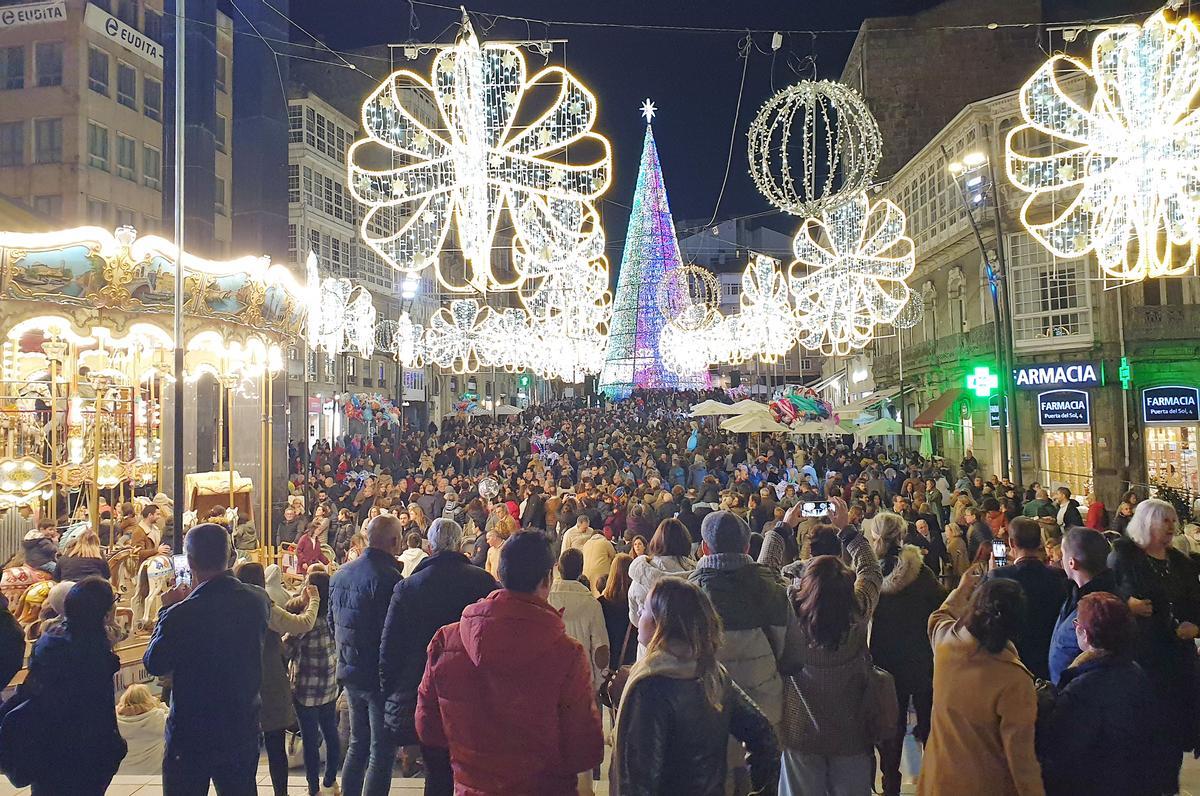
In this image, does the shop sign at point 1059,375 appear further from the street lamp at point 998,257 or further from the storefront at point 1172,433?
the street lamp at point 998,257

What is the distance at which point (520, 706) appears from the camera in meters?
2.97

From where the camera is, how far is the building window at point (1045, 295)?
2280cm

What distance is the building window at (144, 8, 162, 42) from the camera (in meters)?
29.5

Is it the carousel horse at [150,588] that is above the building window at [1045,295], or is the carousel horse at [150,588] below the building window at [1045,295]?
below

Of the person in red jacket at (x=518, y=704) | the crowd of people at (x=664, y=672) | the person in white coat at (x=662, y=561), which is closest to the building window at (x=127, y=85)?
the crowd of people at (x=664, y=672)

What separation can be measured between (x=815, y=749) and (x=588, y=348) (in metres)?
26.3

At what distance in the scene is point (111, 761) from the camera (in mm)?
4035

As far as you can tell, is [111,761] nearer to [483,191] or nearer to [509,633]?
[509,633]

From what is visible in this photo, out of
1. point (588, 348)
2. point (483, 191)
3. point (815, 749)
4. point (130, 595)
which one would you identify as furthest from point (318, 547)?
point (588, 348)

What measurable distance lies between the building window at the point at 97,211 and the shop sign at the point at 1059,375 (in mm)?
28402

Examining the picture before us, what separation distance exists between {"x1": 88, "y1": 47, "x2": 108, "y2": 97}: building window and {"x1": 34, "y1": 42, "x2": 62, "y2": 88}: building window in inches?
35.2

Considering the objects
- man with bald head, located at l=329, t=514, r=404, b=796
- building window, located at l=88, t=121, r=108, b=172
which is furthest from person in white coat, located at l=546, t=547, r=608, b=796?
building window, located at l=88, t=121, r=108, b=172

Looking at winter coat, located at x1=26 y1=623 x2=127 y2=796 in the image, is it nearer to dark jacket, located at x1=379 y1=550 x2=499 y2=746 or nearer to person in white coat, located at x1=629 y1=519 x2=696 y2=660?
dark jacket, located at x1=379 y1=550 x2=499 y2=746

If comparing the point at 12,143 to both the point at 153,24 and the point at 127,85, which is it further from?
the point at 153,24
